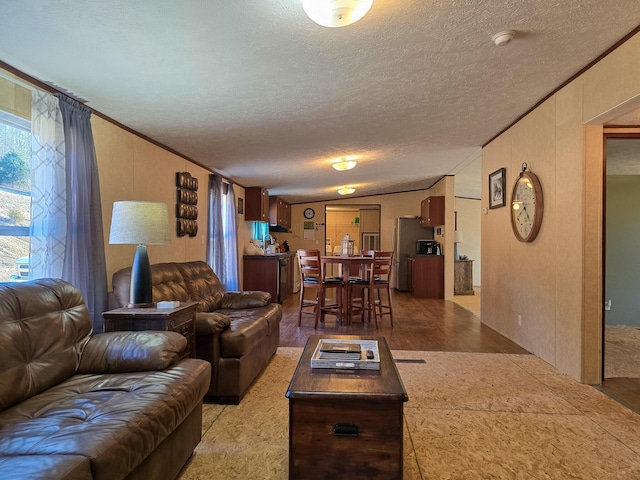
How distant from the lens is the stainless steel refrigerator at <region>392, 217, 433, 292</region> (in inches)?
351

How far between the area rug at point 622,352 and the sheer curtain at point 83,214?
416cm

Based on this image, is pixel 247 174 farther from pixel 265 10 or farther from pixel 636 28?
pixel 636 28

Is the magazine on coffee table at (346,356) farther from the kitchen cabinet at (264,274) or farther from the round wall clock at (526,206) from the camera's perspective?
the kitchen cabinet at (264,274)

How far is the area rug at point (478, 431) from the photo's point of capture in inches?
72.2

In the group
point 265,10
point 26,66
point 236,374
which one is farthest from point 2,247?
point 265,10

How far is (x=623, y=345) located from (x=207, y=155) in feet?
17.2

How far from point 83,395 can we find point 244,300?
2197 mm

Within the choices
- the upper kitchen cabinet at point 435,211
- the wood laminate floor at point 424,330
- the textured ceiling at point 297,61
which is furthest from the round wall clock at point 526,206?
the upper kitchen cabinet at point 435,211

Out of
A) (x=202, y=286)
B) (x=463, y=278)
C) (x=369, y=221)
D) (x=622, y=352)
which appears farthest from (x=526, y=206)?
(x=369, y=221)

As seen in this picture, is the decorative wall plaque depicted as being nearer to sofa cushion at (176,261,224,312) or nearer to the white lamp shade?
sofa cushion at (176,261,224,312)

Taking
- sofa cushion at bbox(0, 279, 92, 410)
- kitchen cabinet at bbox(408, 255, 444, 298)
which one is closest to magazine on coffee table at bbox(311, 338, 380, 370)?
sofa cushion at bbox(0, 279, 92, 410)

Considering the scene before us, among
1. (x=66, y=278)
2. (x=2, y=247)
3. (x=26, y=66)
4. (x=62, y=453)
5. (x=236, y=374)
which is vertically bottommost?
(x=236, y=374)

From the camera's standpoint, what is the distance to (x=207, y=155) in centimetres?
465

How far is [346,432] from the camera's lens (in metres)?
1.58
